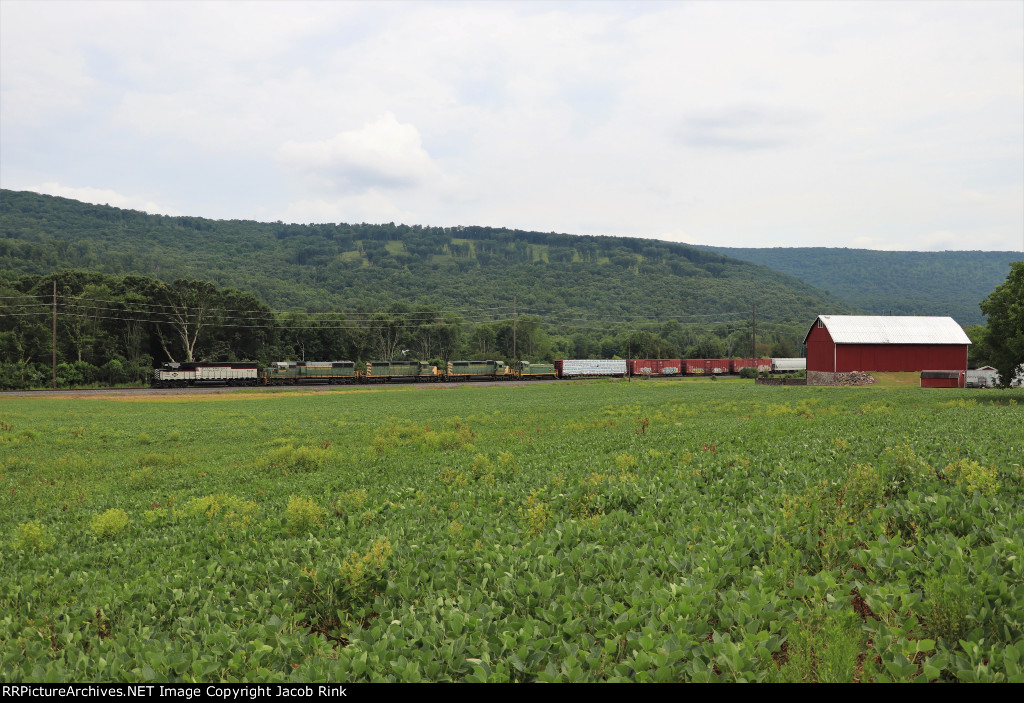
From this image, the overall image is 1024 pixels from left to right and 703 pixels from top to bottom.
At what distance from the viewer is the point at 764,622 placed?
19.3 feet

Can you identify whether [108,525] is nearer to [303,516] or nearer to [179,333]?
[303,516]

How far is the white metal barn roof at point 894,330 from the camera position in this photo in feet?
210

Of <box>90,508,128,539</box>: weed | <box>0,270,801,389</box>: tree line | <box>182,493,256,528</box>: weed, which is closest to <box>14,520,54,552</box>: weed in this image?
<box>90,508,128,539</box>: weed

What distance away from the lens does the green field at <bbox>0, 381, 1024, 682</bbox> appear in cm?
539

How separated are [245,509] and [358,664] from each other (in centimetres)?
824

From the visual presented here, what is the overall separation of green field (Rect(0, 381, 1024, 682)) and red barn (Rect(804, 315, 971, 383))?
53534mm

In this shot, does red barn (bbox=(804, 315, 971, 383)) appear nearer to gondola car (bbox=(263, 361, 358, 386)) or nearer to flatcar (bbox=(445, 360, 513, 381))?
flatcar (bbox=(445, 360, 513, 381))

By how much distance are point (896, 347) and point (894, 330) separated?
120 inches

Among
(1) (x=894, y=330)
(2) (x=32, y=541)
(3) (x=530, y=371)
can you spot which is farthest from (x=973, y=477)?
(3) (x=530, y=371)

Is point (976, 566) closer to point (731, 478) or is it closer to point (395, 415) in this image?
point (731, 478)

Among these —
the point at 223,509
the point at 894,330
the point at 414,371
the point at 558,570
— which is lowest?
the point at 223,509

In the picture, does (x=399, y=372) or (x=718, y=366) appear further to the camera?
(x=718, y=366)

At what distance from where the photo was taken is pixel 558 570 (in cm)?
754

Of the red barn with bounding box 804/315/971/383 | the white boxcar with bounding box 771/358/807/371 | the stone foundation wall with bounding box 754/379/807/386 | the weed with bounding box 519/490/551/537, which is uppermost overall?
the red barn with bounding box 804/315/971/383
